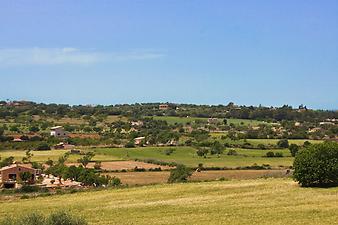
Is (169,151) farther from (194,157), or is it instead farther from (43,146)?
(43,146)

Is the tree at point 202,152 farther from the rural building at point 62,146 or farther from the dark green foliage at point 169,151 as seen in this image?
the rural building at point 62,146

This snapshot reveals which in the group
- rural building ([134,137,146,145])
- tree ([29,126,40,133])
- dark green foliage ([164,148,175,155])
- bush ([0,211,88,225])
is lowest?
dark green foliage ([164,148,175,155])

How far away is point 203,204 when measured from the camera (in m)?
41.7

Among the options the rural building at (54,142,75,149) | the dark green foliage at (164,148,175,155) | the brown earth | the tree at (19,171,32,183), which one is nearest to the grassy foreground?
the tree at (19,171,32,183)

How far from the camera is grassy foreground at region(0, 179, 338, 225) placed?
34875mm

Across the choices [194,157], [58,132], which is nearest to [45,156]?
[194,157]

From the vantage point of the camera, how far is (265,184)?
5122 centimetres

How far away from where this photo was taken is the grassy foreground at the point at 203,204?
34.9 m

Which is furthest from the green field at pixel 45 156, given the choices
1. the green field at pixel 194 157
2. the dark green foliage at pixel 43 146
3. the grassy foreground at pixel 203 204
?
the grassy foreground at pixel 203 204

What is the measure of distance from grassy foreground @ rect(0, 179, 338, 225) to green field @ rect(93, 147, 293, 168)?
35462 millimetres

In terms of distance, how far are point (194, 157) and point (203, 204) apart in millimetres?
62840

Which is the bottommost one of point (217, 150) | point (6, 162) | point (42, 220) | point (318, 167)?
point (6, 162)

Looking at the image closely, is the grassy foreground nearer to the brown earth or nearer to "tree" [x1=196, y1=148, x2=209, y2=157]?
the brown earth

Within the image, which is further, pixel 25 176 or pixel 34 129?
pixel 34 129
